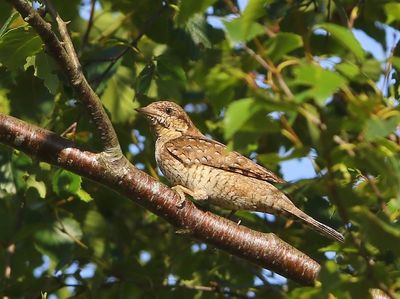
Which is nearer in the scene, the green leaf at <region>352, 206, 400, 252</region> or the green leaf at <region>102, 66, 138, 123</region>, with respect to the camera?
the green leaf at <region>352, 206, 400, 252</region>

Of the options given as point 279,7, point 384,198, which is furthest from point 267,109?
point 279,7

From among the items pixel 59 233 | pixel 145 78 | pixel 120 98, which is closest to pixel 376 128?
pixel 145 78

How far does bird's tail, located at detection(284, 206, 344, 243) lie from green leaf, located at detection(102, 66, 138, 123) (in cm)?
148

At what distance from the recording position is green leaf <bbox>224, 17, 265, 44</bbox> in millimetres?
2449

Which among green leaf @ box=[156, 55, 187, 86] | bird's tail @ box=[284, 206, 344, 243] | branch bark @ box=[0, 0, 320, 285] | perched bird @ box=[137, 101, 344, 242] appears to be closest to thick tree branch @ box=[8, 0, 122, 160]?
A: branch bark @ box=[0, 0, 320, 285]

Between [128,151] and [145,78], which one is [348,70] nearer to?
[145,78]

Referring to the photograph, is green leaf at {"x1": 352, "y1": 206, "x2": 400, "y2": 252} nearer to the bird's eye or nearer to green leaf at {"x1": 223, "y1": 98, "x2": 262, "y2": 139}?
green leaf at {"x1": 223, "y1": 98, "x2": 262, "y2": 139}

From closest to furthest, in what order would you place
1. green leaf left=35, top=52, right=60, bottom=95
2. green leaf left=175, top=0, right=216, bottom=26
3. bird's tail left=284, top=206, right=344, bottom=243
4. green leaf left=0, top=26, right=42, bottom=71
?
green leaf left=175, top=0, right=216, bottom=26, green leaf left=0, top=26, right=42, bottom=71, green leaf left=35, top=52, right=60, bottom=95, bird's tail left=284, top=206, right=344, bottom=243

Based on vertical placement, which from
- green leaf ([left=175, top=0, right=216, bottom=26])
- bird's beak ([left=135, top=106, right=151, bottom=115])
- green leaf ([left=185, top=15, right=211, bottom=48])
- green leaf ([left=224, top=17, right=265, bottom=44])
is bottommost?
bird's beak ([left=135, top=106, right=151, bottom=115])

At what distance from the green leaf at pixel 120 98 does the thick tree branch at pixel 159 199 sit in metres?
1.96

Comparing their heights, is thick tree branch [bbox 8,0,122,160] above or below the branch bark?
above

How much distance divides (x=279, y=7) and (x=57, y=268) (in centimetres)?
193

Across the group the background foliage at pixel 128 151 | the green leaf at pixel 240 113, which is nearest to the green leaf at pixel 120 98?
the background foliage at pixel 128 151

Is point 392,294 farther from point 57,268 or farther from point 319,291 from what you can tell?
point 57,268
